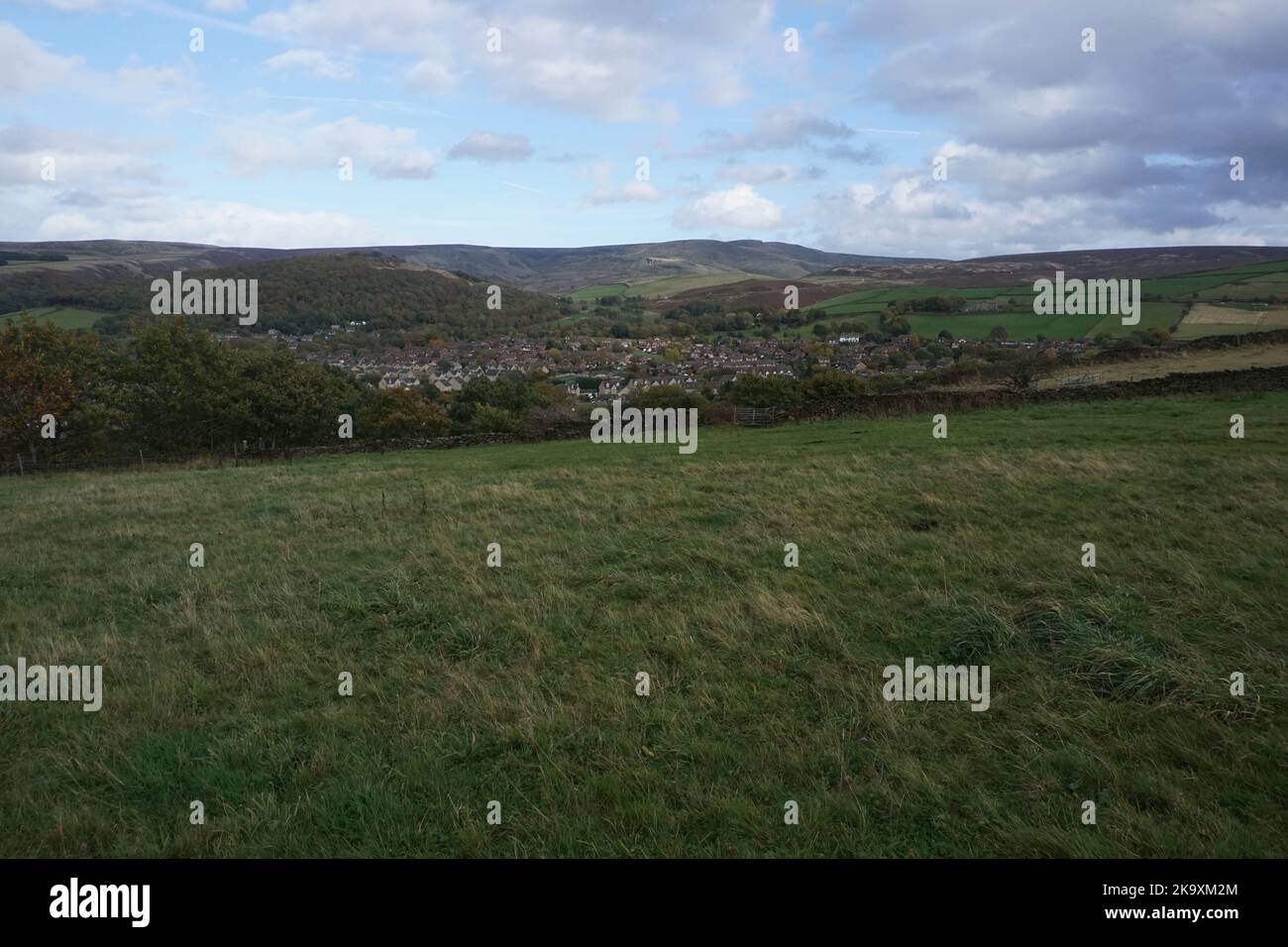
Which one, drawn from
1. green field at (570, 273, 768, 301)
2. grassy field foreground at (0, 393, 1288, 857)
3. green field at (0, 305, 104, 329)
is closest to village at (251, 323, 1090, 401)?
green field at (0, 305, 104, 329)

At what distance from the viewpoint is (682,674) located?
6.00 m

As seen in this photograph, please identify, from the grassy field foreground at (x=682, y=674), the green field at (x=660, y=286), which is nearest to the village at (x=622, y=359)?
the grassy field foreground at (x=682, y=674)

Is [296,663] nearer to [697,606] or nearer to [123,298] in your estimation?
[697,606]

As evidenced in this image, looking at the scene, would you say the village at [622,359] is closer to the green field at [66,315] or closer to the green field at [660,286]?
the green field at [66,315]

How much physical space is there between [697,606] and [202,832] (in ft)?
15.5

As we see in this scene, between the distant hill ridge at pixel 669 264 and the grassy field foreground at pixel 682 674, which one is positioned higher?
the distant hill ridge at pixel 669 264

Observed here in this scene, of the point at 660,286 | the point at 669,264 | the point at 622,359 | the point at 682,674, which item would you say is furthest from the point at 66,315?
the point at 669,264

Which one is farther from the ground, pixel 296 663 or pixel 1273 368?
pixel 1273 368

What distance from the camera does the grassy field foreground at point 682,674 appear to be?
4.02 meters

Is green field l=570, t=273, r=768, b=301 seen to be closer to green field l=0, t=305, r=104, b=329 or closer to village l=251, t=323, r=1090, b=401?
village l=251, t=323, r=1090, b=401

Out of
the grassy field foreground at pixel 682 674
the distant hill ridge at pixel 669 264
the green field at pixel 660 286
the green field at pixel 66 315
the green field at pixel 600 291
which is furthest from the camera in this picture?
the green field at pixel 660 286

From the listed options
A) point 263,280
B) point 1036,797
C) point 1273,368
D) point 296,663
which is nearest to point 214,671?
point 296,663

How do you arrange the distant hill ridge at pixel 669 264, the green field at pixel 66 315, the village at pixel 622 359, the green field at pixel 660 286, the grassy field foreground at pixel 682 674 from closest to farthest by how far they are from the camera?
the grassy field foreground at pixel 682 674
the village at pixel 622 359
the green field at pixel 66 315
the distant hill ridge at pixel 669 264
the green field at pixel 660 286

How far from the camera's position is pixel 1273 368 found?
75.5ft
